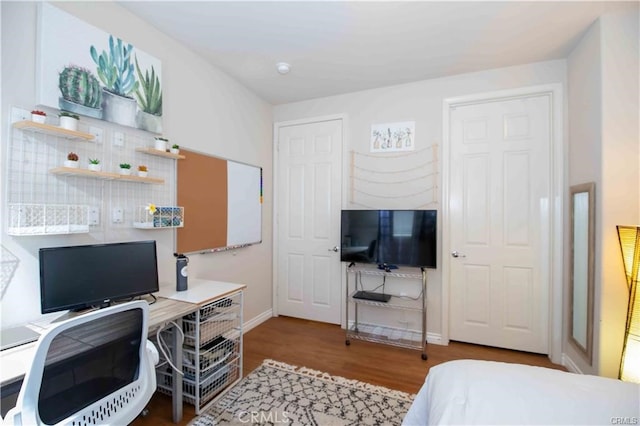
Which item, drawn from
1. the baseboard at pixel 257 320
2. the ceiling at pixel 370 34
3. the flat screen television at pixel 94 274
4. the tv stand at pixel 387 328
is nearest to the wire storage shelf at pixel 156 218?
the flat screen television at pixel 94 274

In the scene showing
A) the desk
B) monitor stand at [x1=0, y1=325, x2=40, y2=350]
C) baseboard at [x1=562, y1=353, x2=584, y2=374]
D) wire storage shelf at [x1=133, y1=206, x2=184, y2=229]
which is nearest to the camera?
the desk

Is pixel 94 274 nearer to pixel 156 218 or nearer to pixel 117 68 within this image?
pixel 156 218

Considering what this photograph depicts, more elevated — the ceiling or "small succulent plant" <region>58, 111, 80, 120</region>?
the ceiling

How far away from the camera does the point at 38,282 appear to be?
5.14 feet

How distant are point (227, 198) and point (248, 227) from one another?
1.56ft

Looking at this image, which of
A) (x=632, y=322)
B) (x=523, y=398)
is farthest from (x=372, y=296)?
(x=523, y=398)

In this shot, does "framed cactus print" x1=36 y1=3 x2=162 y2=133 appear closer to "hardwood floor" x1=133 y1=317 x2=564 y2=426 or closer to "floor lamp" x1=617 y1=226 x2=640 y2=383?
"hardwood floor" x1=133 y1=317 x2=564 y2=426

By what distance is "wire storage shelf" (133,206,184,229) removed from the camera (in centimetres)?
201

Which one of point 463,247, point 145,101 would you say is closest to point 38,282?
point 145,101

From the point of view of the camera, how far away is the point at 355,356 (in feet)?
8.84

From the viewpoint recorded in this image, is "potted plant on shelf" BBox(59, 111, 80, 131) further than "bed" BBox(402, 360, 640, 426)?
Yes

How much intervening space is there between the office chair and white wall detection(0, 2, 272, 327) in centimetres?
78

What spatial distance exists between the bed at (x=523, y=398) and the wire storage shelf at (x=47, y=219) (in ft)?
6.62

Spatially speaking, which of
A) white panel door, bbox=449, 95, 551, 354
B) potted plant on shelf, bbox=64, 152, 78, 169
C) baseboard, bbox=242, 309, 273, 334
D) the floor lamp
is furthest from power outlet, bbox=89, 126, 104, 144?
the floor lamp
